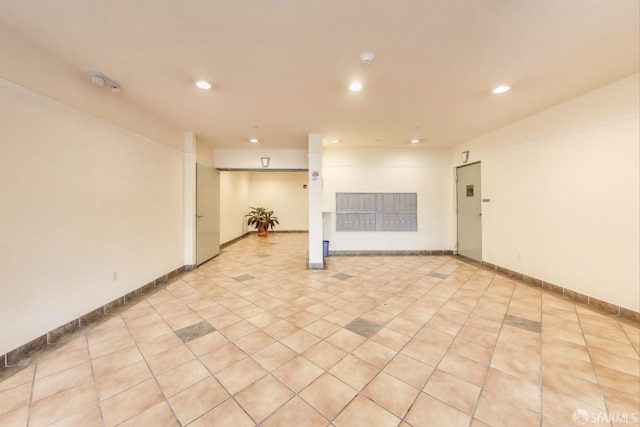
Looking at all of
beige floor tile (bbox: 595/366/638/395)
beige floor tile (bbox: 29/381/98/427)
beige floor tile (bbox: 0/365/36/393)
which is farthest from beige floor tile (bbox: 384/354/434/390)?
beige floor tile (bbox: 0/365/36/393)

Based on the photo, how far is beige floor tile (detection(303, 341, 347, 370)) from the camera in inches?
72.9

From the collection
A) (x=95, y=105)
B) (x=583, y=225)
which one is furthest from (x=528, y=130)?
(x=95, y=105)

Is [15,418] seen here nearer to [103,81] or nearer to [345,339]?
[345,339]

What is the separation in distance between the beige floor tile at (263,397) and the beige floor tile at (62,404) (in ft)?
3.10

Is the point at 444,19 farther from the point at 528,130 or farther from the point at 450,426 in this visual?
the point at 528,130

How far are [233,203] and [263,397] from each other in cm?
674

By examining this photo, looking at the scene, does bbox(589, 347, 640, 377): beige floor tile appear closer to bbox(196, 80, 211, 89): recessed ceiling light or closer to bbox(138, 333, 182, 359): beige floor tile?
bbox(138, 333, 182, 359): beige floor tile

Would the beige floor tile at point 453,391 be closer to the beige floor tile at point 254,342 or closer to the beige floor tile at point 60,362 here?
the beige floor tile at point 254,342

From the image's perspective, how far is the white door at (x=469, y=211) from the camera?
482 centimetres

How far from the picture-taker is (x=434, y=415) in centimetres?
139

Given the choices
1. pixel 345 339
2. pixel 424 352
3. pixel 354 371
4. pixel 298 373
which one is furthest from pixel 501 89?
pixel 298 373

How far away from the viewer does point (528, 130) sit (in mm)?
3664

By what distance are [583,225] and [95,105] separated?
235 inches

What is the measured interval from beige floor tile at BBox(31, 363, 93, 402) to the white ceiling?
8.17 ft
